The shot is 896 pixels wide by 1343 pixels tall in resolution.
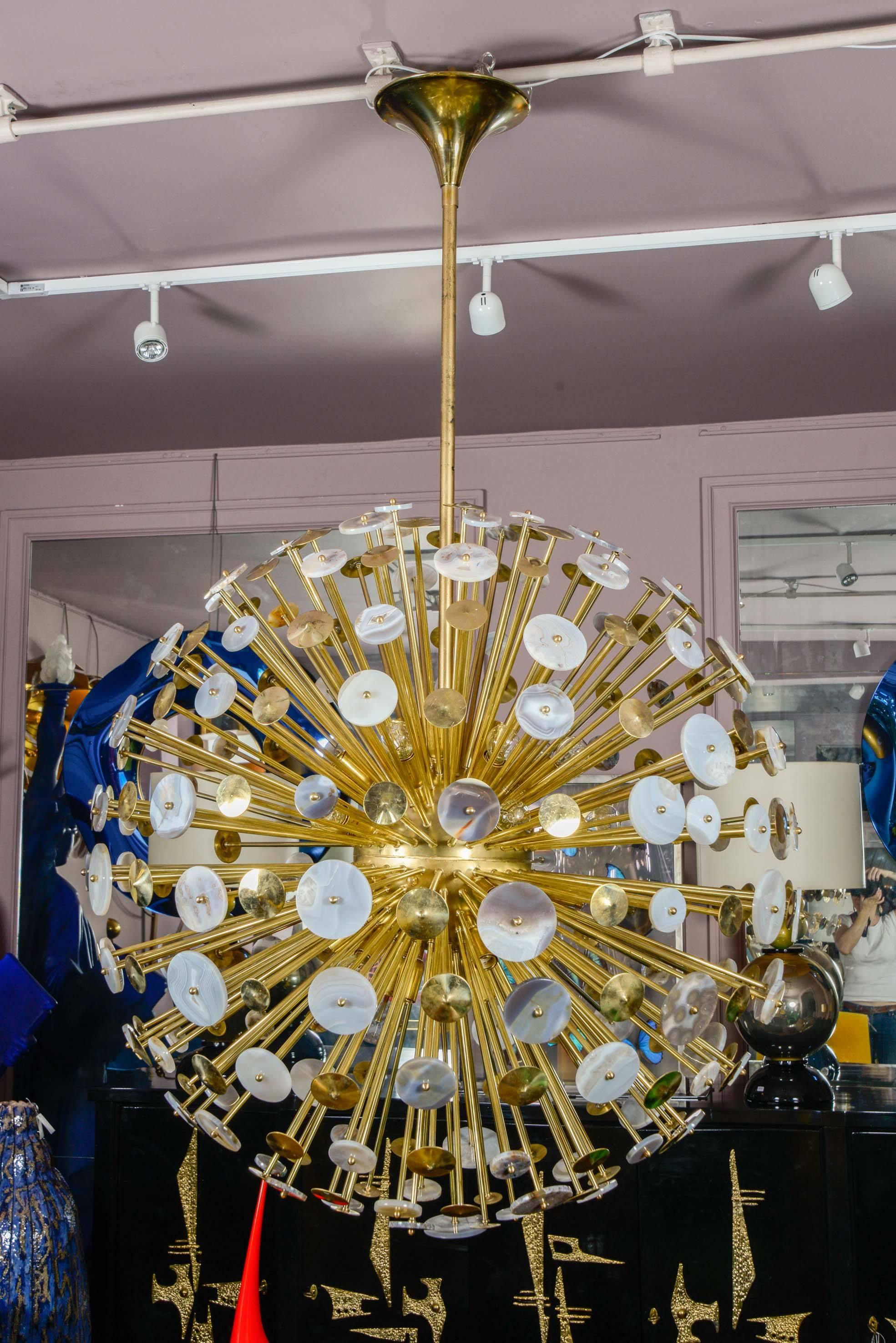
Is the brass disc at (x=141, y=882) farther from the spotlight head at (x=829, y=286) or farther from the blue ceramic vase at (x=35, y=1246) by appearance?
the spotlight head at (x=829, y=286)

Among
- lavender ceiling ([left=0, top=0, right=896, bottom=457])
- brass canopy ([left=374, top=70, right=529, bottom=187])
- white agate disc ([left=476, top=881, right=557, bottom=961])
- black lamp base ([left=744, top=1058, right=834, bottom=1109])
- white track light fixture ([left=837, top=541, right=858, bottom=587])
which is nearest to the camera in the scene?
white agate disc ([left=476, top=881, right=557, bottom=961])

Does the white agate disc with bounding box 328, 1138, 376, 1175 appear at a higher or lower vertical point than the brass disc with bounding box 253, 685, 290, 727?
lower

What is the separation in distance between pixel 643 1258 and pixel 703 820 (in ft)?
5.53

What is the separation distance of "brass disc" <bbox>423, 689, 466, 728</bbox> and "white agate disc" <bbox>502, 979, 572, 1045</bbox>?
26 cm

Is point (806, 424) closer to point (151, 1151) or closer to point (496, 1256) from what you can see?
point (496, 1256)

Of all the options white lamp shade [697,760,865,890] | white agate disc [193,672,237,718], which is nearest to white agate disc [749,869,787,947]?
white agate disc [193,672,237,718]

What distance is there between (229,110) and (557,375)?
4.41 ft

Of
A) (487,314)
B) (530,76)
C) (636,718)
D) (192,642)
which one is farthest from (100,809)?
(487,314)

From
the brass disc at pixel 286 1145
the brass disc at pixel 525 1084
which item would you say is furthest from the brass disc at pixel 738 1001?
the brass disc at pixel 286 1145

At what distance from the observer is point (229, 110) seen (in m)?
1.91

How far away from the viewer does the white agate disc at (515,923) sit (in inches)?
42.9

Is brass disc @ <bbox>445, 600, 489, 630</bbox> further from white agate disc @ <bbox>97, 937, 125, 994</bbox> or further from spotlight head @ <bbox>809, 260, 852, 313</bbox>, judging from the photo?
spotlight head @ <bbox>809, 260, 852, 313</bbox>

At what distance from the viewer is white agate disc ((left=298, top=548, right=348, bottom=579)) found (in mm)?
1339

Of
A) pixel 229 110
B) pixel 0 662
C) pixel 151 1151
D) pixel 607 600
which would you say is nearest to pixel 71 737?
pixel 0 662
